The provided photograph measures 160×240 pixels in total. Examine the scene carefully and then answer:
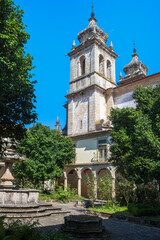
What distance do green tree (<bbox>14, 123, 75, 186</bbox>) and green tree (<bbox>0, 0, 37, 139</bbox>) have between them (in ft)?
36.7

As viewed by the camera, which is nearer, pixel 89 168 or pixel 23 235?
pixel 23 235

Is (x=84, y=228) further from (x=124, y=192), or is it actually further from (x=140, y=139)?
(x=124, y=192)

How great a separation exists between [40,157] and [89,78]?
12.5m

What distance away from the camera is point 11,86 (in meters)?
7.74

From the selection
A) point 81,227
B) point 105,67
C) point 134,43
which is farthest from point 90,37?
point 81,227

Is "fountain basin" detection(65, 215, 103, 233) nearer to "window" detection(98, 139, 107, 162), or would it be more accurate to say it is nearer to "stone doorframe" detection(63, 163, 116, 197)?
"stone doorframe" detection(63, 163, 116, 197)

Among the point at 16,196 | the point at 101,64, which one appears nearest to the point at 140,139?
the point at 16,196

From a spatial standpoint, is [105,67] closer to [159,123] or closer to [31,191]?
[159,123]

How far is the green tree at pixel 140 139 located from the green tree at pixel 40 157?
8832 millimetres

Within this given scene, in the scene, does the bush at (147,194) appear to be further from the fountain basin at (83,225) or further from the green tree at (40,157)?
the green tree at (40,157)

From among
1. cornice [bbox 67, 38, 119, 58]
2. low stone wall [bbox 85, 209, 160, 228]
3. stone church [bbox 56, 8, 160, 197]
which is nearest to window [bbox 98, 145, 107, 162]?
stone church [bbox 56, 8, 160, 197]

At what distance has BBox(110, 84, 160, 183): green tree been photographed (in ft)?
36.2

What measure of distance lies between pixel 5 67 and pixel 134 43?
32.0 m

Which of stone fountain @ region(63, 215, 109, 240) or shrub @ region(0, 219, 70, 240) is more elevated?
shrub @ region(0, 219, 70, 240)
